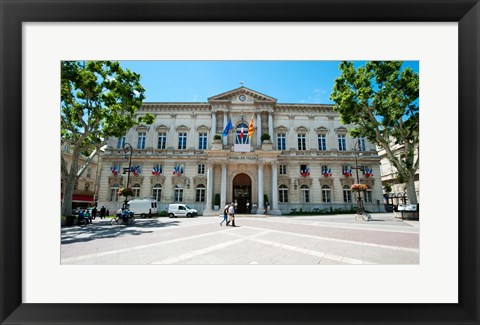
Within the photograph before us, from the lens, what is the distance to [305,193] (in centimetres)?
2453

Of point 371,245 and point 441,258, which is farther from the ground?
point 441,258

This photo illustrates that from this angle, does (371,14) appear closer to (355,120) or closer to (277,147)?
(355,120)

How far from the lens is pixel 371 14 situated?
2287mm

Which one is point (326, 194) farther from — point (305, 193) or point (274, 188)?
point (274, 188)

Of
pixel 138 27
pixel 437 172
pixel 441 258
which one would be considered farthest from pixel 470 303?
pixel 138 27

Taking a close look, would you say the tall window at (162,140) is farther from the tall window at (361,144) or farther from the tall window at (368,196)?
the tall window at (368,196)

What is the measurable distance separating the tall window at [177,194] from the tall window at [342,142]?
60.8 feet

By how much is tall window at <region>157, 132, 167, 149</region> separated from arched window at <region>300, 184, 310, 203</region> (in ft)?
53.1

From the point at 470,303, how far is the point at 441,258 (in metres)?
0.50

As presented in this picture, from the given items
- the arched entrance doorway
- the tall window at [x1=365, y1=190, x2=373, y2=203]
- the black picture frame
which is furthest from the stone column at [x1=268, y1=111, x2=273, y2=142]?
the black picture frame

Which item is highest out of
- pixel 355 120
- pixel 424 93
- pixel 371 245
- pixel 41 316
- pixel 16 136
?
pixel 355 120

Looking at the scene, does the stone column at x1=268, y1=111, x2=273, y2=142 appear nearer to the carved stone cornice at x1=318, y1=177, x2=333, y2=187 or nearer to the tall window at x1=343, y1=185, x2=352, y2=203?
the carved stone cornice at x1=318, y1=177, x2=333, y2=187

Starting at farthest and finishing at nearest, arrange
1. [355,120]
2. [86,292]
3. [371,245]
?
[355,120]
[371,245]
[86,292]

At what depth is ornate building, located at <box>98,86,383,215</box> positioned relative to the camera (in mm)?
23750
